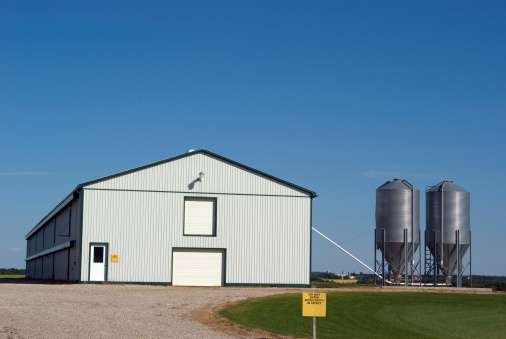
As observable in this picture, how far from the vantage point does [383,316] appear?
81.3ft

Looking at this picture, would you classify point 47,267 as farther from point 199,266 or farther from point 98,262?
point 199,266

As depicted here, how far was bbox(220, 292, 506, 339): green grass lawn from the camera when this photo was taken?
20.5 m

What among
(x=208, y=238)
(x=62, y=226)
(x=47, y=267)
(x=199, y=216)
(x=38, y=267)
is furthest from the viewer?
(x=38, y=267)

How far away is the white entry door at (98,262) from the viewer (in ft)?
119

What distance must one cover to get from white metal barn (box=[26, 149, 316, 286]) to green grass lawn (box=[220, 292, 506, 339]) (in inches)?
255

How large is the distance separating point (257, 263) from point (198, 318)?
54.7ft

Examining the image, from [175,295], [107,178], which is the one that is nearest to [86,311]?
[175,295]

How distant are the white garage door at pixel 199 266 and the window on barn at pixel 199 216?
1.12 m

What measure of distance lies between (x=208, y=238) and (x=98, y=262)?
6038 mm

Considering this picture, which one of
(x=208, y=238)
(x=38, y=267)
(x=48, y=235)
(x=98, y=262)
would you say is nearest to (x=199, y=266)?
(x=208, y=238)

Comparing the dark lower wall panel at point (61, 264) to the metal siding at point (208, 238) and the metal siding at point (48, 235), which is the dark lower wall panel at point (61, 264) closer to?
the metal siding at point (48, 235)

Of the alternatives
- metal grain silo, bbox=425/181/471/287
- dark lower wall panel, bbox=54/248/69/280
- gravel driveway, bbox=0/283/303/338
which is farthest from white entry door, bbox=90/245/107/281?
metal grain silo, bbox=425/181/471/287

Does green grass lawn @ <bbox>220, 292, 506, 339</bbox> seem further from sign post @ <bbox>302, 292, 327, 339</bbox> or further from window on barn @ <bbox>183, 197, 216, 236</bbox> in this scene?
window on barn @ <bbox>183, 197, 216, 236</bbox>

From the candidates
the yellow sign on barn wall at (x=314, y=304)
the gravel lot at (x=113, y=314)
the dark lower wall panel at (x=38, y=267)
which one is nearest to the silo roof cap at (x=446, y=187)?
the gravel lot at (x=113, y=314)
